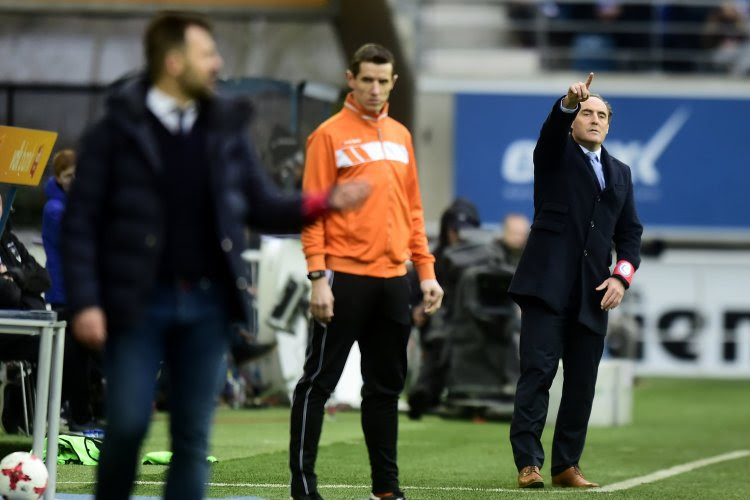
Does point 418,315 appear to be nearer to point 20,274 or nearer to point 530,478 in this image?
point 20,274

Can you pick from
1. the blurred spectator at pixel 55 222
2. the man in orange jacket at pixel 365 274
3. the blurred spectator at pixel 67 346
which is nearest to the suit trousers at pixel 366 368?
the man in orange jacket at pixel 365 274

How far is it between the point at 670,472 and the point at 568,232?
2043mm

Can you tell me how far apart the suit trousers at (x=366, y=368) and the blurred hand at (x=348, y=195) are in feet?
5.90

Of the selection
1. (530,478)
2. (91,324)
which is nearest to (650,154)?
(530,478)

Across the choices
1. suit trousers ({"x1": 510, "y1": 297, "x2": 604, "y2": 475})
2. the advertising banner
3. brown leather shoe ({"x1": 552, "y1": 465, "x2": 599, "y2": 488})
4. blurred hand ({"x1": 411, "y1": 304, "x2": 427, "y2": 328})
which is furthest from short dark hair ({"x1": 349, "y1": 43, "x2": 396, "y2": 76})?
blurred hand ({"x1": 411, "y1": 304, "x2": 427, "y2": 328})

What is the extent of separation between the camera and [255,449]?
10.6m

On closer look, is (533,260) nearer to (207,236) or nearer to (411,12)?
(207,236)

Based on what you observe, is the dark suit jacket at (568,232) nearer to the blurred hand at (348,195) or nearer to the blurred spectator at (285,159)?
the blurred hand at (348,195)

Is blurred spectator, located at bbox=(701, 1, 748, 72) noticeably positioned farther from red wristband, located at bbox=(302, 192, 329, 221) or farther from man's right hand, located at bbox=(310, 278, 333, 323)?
red wristband, located at bbox=(302, 192, 329, 221)

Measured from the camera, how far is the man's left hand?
816 cm

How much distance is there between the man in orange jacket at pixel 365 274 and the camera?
696 cm

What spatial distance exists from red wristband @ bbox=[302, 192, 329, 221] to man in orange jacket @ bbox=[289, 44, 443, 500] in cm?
170

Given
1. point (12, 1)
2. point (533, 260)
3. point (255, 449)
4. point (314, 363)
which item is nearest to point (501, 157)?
point (12, 1)

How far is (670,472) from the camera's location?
31.6ft
